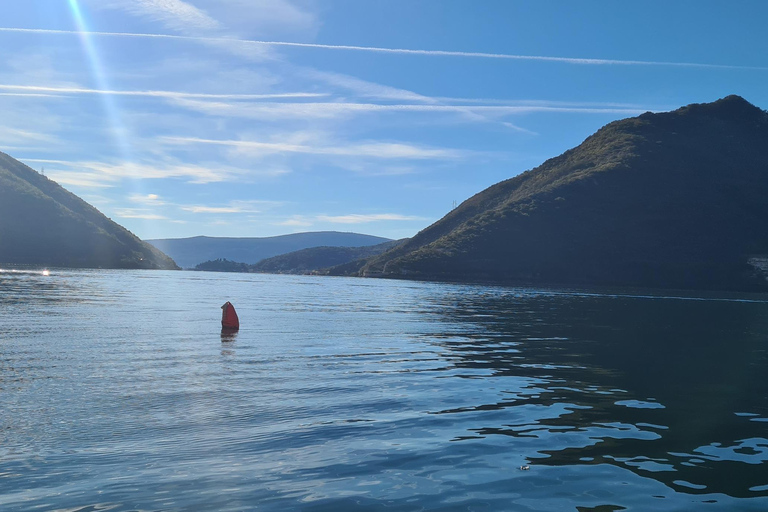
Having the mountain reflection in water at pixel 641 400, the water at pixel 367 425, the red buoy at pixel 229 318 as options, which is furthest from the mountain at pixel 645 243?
the water at pixel 367 425

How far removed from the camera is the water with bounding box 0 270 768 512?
32.7 ft

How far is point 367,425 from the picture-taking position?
14273 mm

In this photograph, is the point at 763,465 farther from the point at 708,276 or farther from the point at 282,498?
the point at 708,276

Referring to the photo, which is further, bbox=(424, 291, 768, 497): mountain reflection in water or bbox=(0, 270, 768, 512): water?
bbox=(424, 291, 768, 497): mountain reflection in water

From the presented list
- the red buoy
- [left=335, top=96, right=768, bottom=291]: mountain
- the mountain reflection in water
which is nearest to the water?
the mountain reflection in water

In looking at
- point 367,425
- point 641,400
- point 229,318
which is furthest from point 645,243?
point 367,425

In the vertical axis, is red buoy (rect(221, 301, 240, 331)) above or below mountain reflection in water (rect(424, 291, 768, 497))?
above

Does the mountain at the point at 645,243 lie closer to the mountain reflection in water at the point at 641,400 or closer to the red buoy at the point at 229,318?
the mountain reflection in water at the point at 641,400

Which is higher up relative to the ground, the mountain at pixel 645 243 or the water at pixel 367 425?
the mountain at pixel 645 243

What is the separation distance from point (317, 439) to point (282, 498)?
11.2ft

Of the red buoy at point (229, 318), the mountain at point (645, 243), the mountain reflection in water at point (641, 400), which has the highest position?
the mountain at point (645, 243)

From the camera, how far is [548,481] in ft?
35.6

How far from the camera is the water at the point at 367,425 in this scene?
998cm

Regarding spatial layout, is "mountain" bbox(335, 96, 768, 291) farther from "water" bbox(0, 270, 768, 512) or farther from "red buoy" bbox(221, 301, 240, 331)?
"water" bbox(0, 270, 768, 512)
